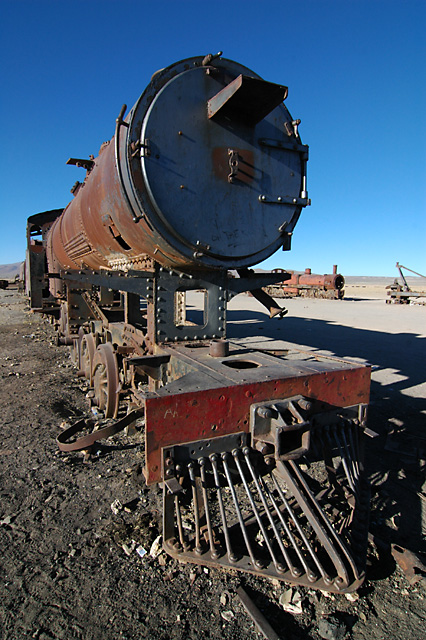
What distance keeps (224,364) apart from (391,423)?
2.97 metres

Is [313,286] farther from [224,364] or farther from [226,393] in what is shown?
[226,393]

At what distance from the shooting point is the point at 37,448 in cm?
407

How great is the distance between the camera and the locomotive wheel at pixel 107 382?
180 inches

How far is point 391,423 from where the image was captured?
4.81 m

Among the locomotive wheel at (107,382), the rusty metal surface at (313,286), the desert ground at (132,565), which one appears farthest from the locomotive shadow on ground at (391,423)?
the rusty metal surface at (313,286)

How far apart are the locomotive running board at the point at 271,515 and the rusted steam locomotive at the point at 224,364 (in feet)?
0.04

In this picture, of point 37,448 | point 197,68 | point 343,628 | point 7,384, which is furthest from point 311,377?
point 7,384

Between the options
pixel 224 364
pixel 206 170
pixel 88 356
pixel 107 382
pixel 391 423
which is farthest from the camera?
pixel 88 356

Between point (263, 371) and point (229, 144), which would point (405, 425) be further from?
point (229, 144)

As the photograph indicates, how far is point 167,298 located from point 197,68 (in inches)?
79.6

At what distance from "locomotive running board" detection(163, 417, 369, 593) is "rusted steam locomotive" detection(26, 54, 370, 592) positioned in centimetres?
1

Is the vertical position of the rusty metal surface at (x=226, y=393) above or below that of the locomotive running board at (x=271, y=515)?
above

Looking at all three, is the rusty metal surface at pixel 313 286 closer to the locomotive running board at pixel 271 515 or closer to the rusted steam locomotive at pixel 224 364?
the rusted steam locomotive at pixel 224 364

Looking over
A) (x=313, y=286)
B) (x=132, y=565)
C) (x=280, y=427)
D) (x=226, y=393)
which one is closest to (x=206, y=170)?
(x=226, y=393)
